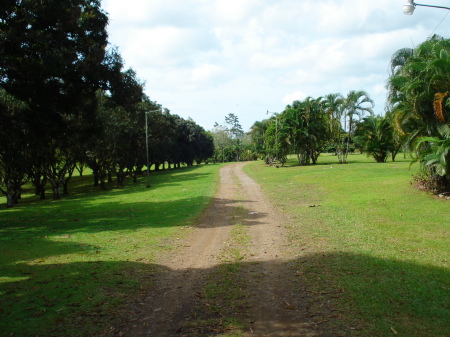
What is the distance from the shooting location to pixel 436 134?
1570cm

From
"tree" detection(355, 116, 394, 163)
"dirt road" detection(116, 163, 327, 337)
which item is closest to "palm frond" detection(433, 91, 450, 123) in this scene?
"dirt road" detection(116, 163, 327, 337)

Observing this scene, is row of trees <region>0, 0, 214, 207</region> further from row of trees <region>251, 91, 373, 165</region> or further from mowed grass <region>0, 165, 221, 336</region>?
row of trees <region>251, 91, 373, 165</region>

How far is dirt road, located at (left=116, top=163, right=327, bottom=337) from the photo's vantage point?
15.3 ft

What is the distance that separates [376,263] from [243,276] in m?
2.85

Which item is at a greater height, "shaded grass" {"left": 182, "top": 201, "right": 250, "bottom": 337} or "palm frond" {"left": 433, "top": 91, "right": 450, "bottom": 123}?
"palm frond" {"left": 433, "top": 91, "right": 450, "bottom": 123}

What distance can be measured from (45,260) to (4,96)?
729 inches

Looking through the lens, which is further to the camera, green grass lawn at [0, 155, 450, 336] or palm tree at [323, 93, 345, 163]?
palm tree at [323, 93, 345, 163]

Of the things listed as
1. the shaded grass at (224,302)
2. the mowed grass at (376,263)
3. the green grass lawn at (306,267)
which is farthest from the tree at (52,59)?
the mowed grass at (376,263)

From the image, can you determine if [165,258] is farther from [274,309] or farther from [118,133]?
[118,133]

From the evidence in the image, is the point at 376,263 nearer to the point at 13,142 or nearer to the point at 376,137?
the point at 13,142

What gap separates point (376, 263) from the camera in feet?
23.5

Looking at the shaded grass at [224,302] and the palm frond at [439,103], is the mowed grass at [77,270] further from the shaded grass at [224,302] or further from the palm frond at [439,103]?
the palm frond at [439,103]

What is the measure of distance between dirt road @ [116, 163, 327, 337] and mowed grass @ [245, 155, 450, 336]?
34 cm

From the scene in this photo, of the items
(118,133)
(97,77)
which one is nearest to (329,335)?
(97,77)
